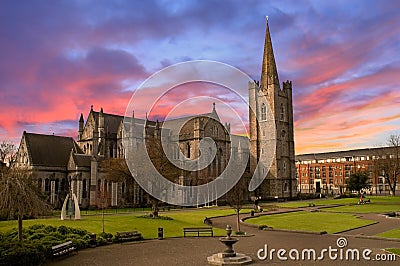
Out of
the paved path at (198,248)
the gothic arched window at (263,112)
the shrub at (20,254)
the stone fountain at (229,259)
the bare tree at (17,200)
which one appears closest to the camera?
the shrub at (20,254)

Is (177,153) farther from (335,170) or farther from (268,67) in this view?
(335,170)

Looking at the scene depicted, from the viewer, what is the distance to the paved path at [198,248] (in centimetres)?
1969

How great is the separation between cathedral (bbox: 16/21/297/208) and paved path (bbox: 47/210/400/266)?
757 inches

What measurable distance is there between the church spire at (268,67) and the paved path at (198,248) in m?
70.5

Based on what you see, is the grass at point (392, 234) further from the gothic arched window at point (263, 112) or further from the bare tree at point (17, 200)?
the gothic arched window at point (263, 112)

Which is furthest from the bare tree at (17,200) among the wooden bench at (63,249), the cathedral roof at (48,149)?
the cathedral roof at (48,149)

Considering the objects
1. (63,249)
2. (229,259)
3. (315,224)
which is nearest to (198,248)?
(229,259)

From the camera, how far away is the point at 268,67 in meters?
98.6

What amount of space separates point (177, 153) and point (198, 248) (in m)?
55.9

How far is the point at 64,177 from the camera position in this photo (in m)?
66.8

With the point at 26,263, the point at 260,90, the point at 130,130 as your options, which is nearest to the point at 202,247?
the point at 26,263

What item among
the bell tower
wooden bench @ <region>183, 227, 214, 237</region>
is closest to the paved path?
wooden bench @ <region>183, 227, 214, 237</region>

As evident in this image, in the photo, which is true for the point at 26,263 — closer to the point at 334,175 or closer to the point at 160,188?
the point at 160,188

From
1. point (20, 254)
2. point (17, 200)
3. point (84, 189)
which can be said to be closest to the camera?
point (20, 254)
